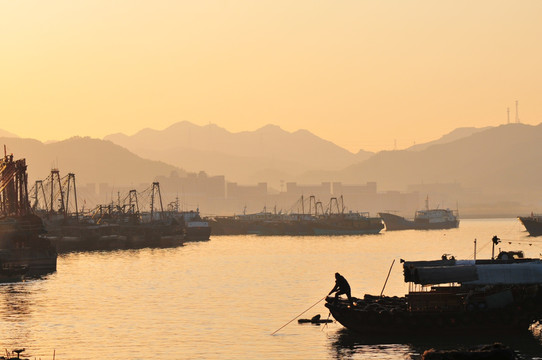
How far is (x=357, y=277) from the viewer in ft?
456

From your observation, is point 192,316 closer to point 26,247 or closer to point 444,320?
point 444,320

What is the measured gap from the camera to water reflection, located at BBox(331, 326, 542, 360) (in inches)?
2795

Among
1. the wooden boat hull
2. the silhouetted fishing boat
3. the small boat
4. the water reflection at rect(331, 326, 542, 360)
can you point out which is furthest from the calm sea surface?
the silhouetted fishing boat

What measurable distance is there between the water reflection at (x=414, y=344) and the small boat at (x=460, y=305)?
51cm

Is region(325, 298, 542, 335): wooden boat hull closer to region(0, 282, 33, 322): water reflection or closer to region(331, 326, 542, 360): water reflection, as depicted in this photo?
region(331, 326, 542, 360): water reflection

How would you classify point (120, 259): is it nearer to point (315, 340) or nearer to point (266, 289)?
point (266, 289)

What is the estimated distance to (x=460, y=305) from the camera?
76938 millimetres

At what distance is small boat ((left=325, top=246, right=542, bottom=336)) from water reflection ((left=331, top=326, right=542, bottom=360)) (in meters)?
0.51

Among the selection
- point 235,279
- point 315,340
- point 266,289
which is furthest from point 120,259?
point 315,340

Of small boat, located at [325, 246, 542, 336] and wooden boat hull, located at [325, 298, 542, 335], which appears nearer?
wooden boat hull, located at [325, 298, 542, 335]

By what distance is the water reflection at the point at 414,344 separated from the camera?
71000 millimetres

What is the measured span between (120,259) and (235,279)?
62357mm

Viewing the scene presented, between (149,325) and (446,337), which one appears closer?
(446,337)

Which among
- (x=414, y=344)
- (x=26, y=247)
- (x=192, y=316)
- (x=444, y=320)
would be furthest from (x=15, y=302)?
(x=444, y=320)
